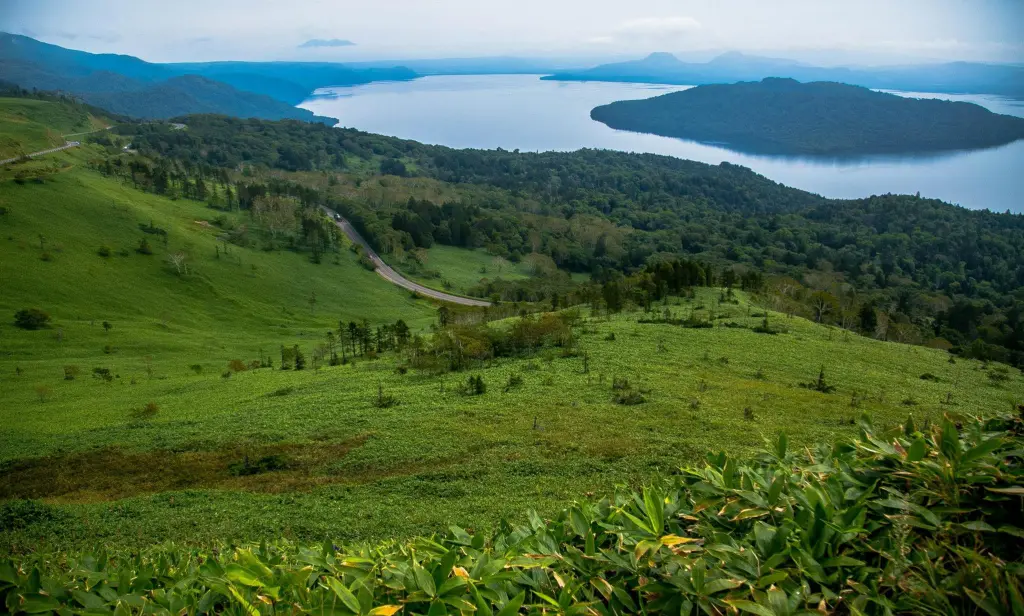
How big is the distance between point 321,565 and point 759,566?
177 cm

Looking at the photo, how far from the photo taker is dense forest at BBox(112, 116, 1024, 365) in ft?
201

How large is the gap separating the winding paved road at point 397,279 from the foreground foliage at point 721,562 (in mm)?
61684

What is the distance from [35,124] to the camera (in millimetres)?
97938

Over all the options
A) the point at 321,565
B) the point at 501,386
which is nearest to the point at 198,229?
the point at 501,386

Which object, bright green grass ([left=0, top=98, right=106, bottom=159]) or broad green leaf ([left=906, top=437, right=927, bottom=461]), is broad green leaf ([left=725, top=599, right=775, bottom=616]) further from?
bright green grass ([left=0, top=98, right=106, bottom=159])

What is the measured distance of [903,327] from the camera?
4041cm

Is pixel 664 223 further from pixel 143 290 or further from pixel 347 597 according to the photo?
pixel 347 597

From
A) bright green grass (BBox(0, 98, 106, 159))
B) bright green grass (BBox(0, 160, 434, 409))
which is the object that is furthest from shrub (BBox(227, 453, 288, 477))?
bright green grass (BBox(0, 98, 106, 159))

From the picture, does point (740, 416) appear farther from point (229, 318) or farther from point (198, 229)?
point (198, 229)

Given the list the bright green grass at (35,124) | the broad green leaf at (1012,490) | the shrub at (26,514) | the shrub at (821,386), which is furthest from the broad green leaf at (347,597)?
the bright green grass at (35,124)

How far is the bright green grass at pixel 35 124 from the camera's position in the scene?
3262 inches

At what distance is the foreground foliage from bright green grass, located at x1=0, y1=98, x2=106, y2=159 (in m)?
96.7

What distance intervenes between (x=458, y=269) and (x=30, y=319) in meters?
53.6

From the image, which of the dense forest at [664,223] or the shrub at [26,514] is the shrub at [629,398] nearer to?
the shrub at [26,514]
